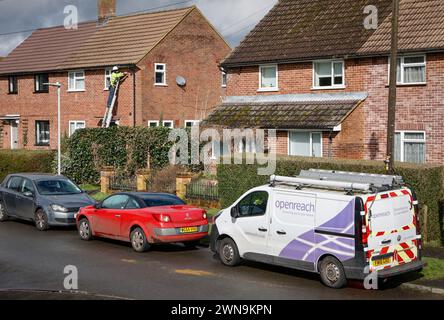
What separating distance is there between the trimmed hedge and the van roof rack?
15.8 metres

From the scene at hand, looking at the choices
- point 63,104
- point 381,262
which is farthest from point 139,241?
point 63,104

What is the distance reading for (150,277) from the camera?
1376 centimetres

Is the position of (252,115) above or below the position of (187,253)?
above

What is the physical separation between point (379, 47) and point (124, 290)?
16.6 metres

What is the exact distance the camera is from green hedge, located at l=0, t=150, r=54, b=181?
3266cm

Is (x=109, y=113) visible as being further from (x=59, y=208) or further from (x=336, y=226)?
(x=336, y=226)

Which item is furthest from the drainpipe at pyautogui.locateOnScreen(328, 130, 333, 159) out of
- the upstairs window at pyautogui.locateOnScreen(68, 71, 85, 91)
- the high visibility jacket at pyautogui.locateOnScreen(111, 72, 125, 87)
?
the upstairs window at pyautogui.locateOnScreen(68, 71, 85, 91)

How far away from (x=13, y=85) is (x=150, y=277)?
3433 centimetres

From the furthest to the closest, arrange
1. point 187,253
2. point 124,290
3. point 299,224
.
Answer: point 187,253 → point 299,224 → point 124,290

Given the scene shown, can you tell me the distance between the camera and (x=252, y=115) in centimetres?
2903

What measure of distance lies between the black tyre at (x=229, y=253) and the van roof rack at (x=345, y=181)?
1766mm

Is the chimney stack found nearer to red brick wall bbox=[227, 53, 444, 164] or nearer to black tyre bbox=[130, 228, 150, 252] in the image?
red brick wall bbox=[227, 53, 444, 164]
